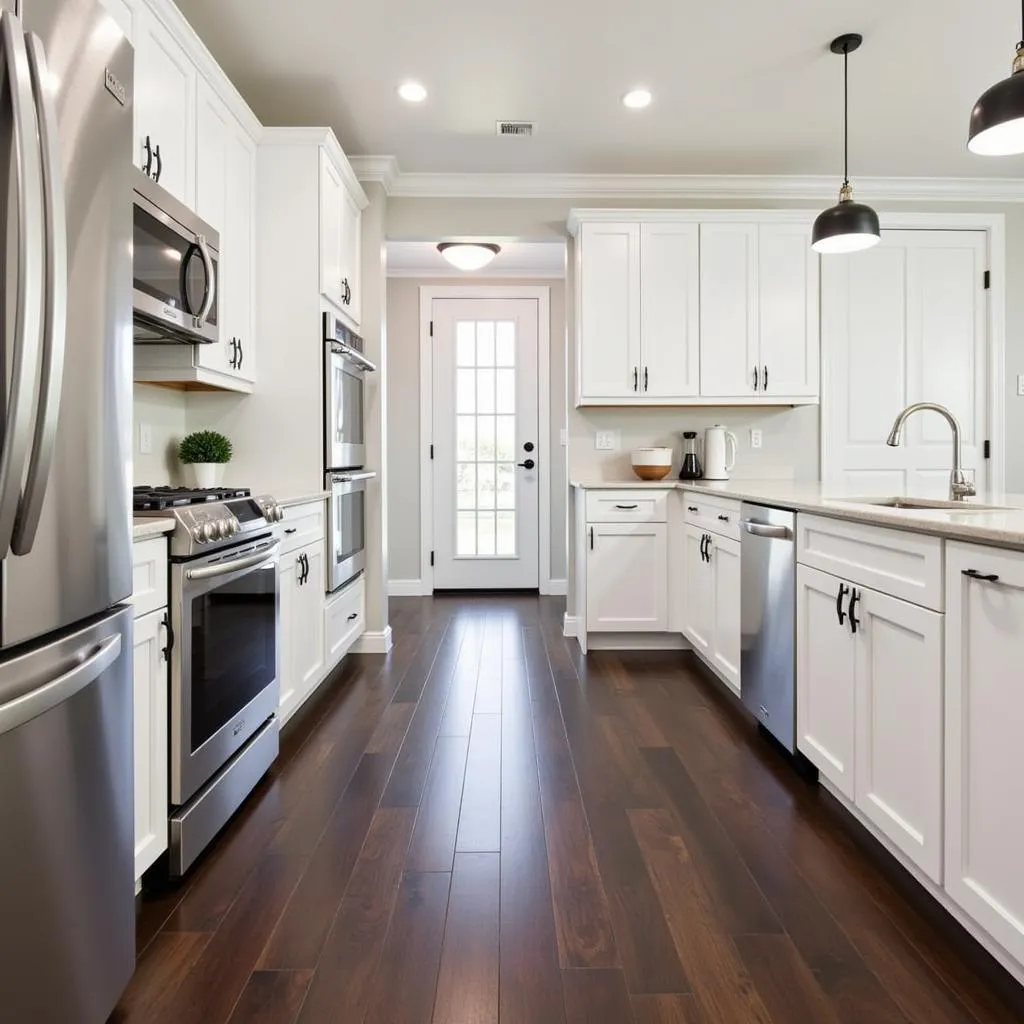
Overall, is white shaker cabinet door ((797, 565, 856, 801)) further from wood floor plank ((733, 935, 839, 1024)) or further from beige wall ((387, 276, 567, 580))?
beige wall ((387, 276, 567, 580))

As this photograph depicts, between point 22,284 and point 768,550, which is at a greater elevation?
point 22,284

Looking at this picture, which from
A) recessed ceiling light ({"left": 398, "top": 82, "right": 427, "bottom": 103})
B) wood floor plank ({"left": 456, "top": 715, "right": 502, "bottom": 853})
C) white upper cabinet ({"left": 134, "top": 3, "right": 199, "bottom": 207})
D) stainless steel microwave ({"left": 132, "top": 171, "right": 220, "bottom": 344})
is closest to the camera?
wood floor plank ({"left": 456, "top": 715, "right": 502, "bottom": 853})

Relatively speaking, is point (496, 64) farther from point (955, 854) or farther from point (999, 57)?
point (955, 854)

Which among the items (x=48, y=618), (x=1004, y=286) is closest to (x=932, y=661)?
(x=48, y=618)

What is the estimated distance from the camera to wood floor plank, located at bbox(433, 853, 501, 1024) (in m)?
1.26

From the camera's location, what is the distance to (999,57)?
285 centimetres

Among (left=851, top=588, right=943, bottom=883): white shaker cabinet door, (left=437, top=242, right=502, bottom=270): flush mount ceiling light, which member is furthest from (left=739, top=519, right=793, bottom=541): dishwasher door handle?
(left=437, top=242, right=502, bottom=270): flush mount ceiling light

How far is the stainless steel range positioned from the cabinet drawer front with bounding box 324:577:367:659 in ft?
2.58

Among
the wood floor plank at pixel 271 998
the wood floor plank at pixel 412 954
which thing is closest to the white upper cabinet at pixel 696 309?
the wood floor plank at pixel 412 954

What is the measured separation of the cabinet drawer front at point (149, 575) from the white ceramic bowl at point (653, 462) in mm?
2790

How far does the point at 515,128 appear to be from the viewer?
3.39 meters

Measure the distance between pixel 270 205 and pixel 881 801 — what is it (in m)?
3.10

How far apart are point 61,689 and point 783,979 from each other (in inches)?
53.1

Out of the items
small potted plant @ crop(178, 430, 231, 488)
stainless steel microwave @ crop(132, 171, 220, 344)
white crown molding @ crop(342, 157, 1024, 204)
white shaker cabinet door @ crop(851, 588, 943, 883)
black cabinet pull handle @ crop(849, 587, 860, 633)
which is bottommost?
white shaker cabinet door @ crop(851, 588, 943, 883)
